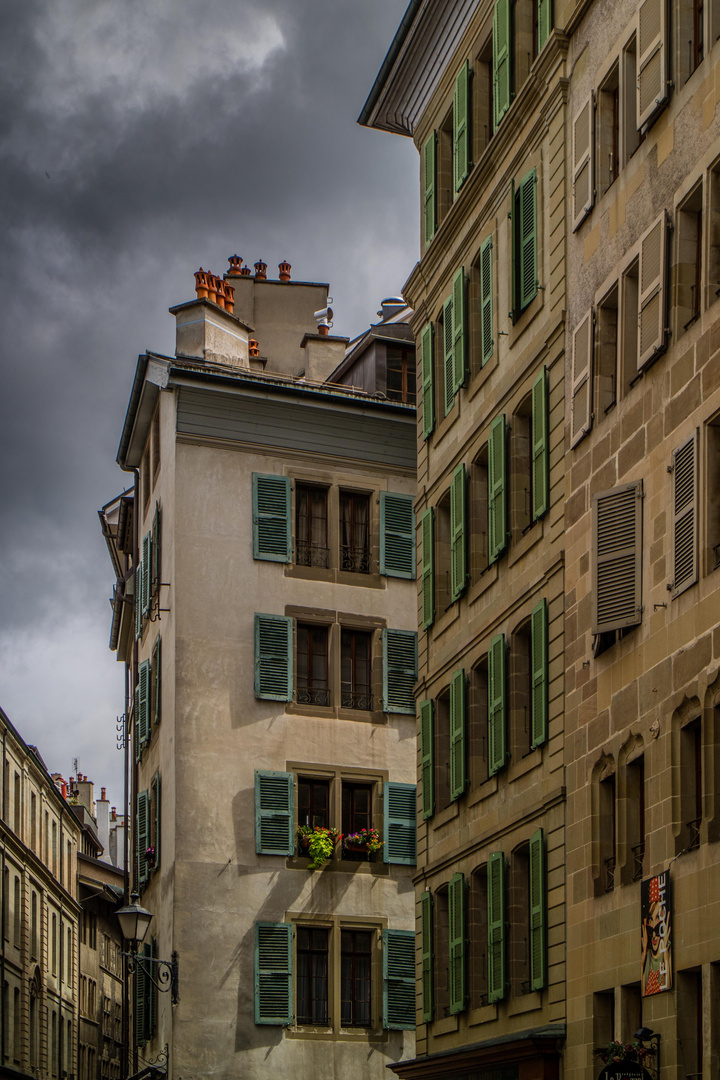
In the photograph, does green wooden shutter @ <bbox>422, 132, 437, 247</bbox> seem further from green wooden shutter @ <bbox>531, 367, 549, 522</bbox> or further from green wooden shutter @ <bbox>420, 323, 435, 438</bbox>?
green wooden shutter @ <bbox>531, 367, 549, 522</bbox>

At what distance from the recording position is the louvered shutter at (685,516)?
17953 millimetres

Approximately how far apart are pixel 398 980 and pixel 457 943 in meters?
9.69

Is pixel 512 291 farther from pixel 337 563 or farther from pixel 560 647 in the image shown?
pixel 337 563

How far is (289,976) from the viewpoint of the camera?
3447cm

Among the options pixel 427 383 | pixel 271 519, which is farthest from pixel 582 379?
pixel 271 519

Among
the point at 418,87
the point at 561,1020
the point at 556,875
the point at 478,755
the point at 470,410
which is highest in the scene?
the point at 418,87

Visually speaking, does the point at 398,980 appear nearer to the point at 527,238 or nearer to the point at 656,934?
the point at 527,238

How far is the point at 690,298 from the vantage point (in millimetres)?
18750

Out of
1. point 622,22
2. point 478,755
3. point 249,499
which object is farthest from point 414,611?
point 622,22

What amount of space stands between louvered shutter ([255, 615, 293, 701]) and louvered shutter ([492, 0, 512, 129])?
12938 mm

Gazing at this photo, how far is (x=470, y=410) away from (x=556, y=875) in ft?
27.2

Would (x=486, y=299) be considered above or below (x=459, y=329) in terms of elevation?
above

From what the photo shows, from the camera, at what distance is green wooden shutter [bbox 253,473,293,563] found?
36859 mm

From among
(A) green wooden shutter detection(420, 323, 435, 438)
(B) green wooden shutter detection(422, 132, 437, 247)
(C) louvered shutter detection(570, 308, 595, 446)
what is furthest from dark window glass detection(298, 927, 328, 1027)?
(C) louvered shutter detection(570, 308, 595, 446)
